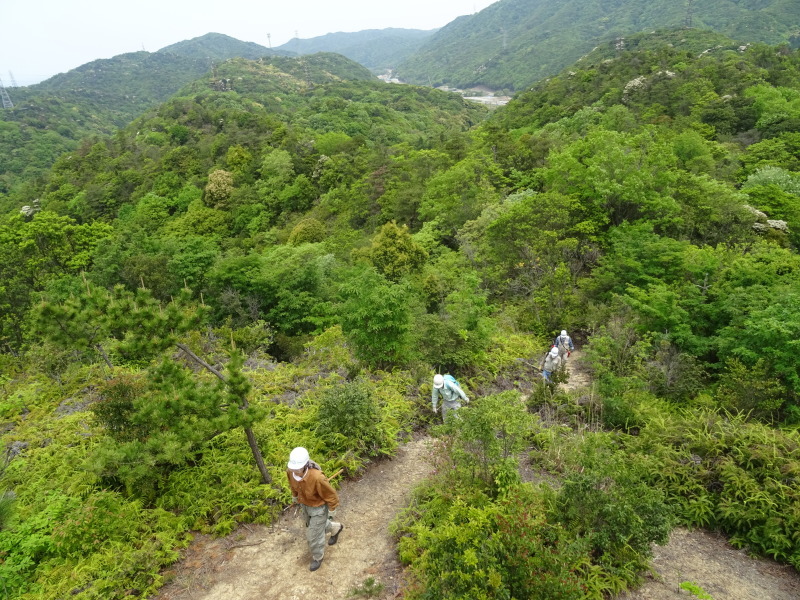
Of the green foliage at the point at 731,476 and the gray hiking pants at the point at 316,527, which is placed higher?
the gray hiking pants at the point at 316,527

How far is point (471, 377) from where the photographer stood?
10578 millimetres

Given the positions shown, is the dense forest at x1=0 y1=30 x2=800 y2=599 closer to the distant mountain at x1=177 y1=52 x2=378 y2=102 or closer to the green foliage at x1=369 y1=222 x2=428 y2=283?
the green foliage at x1=369 y1=222 x2=428 y2=283

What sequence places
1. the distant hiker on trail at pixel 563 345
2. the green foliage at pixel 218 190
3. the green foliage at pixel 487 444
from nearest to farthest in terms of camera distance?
the green foliage at pixel 487 444, the distant hiker on trail at pixel 563 345, the green foliage at pixel 218 190


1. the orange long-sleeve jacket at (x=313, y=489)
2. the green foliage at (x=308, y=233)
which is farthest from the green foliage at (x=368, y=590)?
the green foliage at (x=308, y=233)

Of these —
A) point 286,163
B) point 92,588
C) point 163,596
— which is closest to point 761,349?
point 163,596

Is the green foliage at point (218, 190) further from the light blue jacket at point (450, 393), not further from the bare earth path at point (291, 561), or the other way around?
the bare earth path at point (291, 561)

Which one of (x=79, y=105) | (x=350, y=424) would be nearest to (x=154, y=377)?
(x=350, y=424)

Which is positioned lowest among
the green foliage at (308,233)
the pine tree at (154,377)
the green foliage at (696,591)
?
the green foliage at (308,233)

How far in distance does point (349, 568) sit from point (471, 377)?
571 centimetres

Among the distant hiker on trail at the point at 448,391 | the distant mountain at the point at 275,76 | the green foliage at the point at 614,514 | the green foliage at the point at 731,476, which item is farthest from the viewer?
the distant mountain at the point at 275,76

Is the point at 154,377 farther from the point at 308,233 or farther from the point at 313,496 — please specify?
the point at 308,233

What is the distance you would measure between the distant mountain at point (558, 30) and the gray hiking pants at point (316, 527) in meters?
99.8

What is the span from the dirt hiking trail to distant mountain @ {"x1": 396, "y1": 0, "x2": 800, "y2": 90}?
9719cm

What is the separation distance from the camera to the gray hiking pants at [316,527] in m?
5.45
